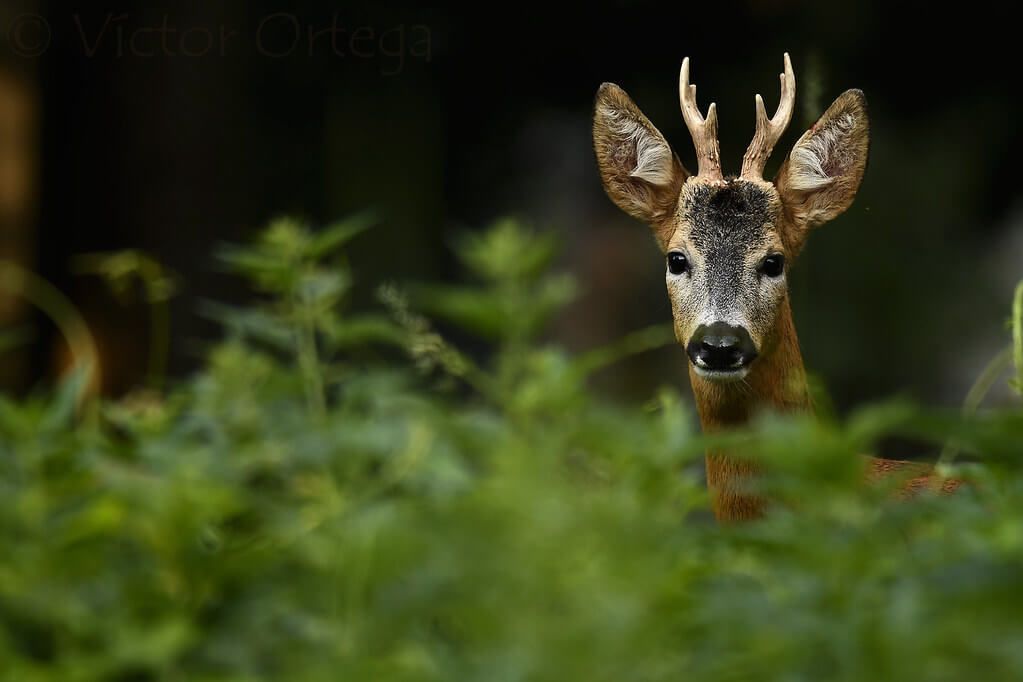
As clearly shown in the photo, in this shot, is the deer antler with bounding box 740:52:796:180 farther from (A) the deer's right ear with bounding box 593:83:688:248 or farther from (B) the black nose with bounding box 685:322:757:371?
(B) the black nose with bounding box 685:322:757:371

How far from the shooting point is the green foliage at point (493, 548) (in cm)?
128

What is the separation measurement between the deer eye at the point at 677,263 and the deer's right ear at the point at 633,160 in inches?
4.7

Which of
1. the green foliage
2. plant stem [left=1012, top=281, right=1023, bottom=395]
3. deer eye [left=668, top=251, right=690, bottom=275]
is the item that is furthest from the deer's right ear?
the green foliage

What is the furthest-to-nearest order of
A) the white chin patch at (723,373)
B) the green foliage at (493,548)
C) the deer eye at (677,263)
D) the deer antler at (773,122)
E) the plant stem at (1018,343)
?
the deer eye at (677,263), the white chin patch at (723,373), the deer antler at (773,122), the plant stem at (1018,343), the green foliage at (493,548)

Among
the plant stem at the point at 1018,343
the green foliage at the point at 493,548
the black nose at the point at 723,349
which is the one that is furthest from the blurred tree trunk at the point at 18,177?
the green foliage at the point at 493,548

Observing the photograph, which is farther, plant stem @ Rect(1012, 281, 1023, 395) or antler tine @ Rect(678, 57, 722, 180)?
antler tine @ Rect(678, 57, 722, 180)

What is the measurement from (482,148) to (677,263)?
287 inches

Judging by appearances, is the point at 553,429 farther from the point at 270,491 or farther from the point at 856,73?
the point at 856,73

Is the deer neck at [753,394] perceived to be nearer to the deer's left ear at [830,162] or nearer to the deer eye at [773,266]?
the deer eye at [773,266]

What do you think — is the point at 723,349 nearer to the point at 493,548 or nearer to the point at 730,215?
the point at 730,215

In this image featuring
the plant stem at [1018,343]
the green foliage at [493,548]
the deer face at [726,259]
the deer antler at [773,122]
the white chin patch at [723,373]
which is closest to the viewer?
the green foliage at [493,548]

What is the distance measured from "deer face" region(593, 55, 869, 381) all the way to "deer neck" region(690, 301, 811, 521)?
0.04 metres

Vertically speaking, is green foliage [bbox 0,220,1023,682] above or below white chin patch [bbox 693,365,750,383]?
above

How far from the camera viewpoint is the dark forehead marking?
3.81m
